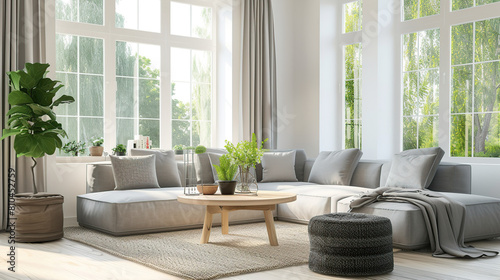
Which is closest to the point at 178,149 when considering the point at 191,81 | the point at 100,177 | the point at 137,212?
the point at 191,81

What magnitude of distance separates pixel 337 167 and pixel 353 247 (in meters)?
2.68

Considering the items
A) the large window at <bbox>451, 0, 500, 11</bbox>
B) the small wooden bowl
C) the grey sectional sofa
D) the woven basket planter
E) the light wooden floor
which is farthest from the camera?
the large window at <bbox>451, 0, 500, 11</bbox>

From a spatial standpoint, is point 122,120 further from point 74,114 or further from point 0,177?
point 0,177

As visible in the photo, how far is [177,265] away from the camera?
3.74 metres

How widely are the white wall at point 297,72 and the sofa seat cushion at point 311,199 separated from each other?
145 cm

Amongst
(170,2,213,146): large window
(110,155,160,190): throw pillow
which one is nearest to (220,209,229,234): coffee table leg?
(110,155,160,190): throw pillow

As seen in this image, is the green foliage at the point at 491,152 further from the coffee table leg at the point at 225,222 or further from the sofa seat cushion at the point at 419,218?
the coffee table leg at the point at 225,222

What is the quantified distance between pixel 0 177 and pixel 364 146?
13.0 ft

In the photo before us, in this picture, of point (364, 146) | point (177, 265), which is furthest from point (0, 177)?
point (364, 146)

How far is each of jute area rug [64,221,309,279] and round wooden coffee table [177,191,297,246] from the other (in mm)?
132

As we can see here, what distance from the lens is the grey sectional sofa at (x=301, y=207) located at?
14.4 ft

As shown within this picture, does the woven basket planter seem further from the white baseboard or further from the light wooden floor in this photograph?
the white baseboard

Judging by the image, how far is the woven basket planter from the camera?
15.7 feet

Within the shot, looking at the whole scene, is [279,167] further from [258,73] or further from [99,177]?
[99,177]
